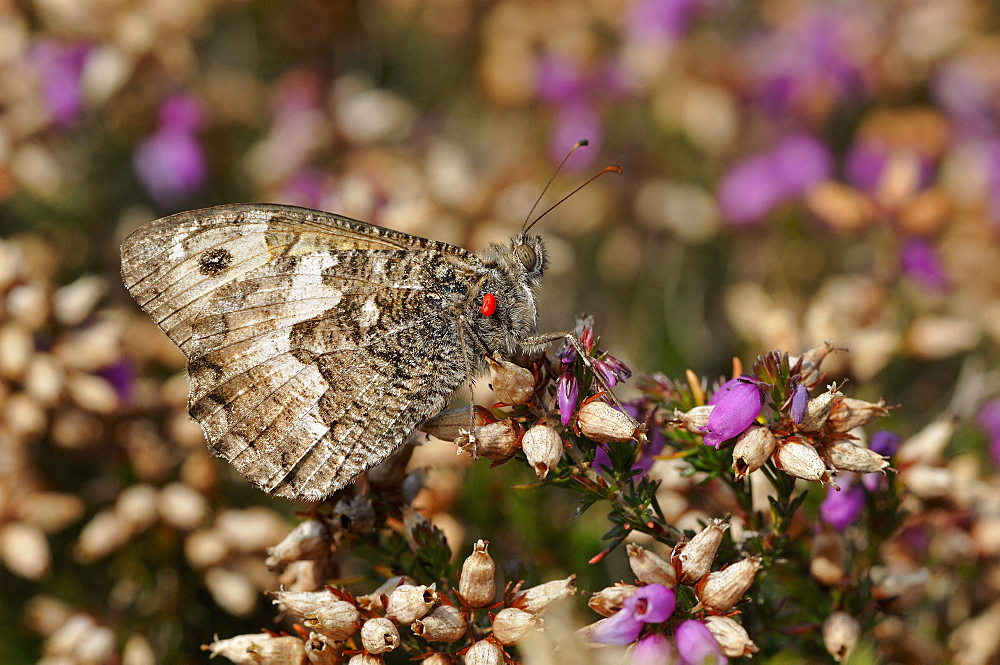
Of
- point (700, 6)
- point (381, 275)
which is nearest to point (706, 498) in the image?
point (381, 275)

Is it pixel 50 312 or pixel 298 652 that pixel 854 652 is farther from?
pixel 50 312

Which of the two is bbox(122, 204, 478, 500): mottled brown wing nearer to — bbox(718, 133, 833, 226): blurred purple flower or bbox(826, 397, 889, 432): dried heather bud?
bbox(826, 397, 889, 432): dried heather bud

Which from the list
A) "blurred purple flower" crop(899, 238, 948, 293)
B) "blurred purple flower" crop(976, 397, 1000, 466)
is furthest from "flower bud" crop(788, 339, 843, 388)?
"blurred purple flower" crop(899, 238, 948, 293)

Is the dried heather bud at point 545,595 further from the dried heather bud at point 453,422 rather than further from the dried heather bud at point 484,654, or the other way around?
the dried heather bud at point 453,422

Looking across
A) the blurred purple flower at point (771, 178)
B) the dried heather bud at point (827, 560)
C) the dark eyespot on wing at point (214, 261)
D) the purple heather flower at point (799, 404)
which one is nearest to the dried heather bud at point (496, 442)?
the purple heather flower at point (799, 404)

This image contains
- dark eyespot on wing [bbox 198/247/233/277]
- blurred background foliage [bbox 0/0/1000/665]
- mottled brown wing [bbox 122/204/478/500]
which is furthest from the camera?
blurred background foliage [bbox 0/0/1000/665]

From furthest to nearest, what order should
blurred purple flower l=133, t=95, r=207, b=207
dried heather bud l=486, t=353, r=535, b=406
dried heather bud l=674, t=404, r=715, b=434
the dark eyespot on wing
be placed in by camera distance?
1. blurred purple flower l=133, t=95, r=207, b=207
2. the dark eyespot on wing
3. dried heather bud l=486, t=353, r=535, b=406
4. dried heather bud l=674, t=404, r=715, b=434

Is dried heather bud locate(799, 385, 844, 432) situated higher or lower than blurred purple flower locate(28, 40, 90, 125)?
lower
